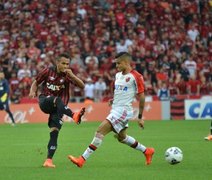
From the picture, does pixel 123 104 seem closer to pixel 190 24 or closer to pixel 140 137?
pixel 140 137

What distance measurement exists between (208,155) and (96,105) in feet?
56.6

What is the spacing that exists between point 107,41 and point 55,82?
23456 mm

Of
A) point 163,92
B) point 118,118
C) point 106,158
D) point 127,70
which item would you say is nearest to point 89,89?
point 163,92

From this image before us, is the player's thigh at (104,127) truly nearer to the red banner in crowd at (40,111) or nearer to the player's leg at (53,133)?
the player's leg at (53,133)

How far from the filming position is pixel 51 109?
1355 cm

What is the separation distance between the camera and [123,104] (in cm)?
1341

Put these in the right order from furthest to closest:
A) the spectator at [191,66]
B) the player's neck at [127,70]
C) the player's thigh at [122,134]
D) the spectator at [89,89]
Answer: the spectator at [191,66]
the spectator at [89,89]
the player's thigh at [122,134]
the player's neck at [127,70]

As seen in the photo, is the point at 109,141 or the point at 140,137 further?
the point at 140,137

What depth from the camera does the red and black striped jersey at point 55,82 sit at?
13.6m

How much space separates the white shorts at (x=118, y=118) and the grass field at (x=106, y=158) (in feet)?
2.50

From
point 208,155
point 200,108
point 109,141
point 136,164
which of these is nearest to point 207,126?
point 200,108

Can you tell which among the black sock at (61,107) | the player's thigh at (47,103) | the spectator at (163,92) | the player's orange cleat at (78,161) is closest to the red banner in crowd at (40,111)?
the spectator at (163,92)

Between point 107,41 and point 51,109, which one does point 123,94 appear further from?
point 107,41

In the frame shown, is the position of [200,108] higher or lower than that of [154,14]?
lower
